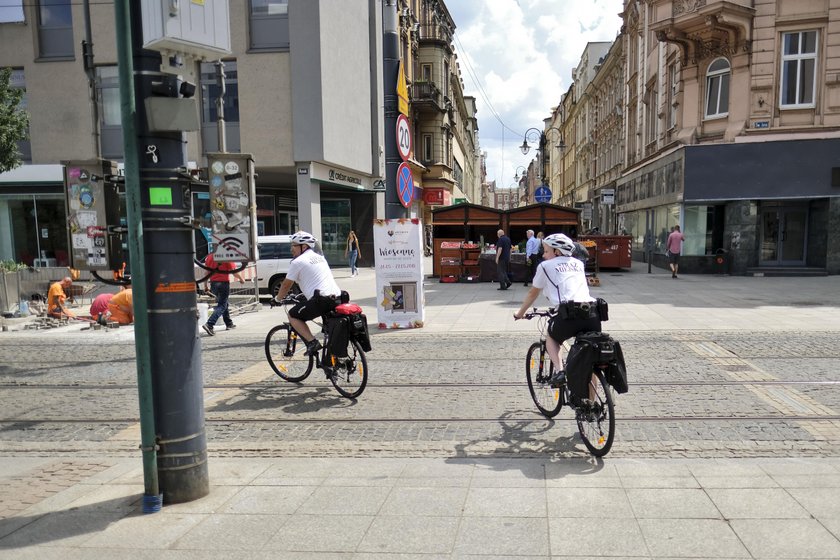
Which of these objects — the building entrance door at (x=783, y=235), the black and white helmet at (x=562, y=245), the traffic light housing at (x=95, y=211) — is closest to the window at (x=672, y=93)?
the building entrance door at (x=783, y=235)

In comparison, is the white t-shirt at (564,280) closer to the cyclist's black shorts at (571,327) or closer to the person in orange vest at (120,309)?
the cyclist's black shorts at (571,327)

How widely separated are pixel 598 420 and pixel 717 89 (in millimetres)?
20290

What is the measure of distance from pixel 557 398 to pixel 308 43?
62.8ft

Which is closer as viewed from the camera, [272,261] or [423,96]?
[272,261]

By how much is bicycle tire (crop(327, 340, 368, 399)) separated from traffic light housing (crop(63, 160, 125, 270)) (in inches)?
114

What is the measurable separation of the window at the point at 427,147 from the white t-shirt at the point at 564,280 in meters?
36.9

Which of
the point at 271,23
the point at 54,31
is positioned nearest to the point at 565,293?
the point at 271,23

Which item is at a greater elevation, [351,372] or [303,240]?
[303,240]

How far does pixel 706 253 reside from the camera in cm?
2164

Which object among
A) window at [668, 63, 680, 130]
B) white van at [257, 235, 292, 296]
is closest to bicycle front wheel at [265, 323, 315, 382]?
white van at [257, 235, 292, 296]

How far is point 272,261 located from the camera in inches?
638

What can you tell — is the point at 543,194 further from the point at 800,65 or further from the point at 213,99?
the point at 213,99

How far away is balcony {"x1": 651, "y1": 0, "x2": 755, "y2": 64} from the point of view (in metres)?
19.5

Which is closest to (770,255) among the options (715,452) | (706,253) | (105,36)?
(706,253)
